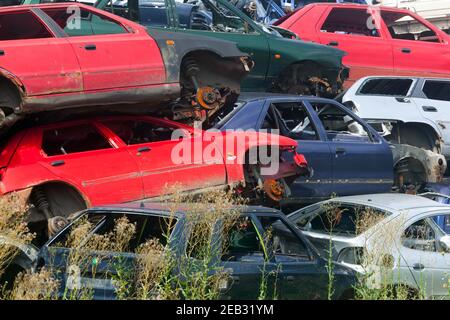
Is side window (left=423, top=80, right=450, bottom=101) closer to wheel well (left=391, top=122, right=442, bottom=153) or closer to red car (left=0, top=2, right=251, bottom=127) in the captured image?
wheel well (left=391, top=122, right=442, bottom=153)

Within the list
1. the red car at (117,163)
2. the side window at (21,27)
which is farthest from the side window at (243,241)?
the side window at (21,27)

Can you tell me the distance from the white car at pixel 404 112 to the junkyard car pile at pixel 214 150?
0.02 meters

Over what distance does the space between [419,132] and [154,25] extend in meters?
4.36

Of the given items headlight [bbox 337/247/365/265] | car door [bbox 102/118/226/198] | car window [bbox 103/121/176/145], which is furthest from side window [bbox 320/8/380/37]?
headlight [bbox 337/247/365/265]

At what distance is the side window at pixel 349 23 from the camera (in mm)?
12930

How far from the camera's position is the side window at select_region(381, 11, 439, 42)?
44.4ft

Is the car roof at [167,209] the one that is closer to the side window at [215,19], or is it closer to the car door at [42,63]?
the car door at [42,63]

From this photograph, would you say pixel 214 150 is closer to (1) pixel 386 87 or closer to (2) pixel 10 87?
(2) pixel 10 87

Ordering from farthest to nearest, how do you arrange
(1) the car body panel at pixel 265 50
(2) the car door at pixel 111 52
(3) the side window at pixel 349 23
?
(3) the side window at pixel 349 23, (1) the car body panel at pixel 265 50, (2) the car door at pixel 111 52

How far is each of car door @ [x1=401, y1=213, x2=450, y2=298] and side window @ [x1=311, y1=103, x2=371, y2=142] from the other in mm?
2618

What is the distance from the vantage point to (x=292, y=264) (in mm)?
5973

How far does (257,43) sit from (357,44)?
2.32 m

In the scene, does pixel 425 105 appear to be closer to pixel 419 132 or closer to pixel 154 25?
pixel 419 132

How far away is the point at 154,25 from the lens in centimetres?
1070
